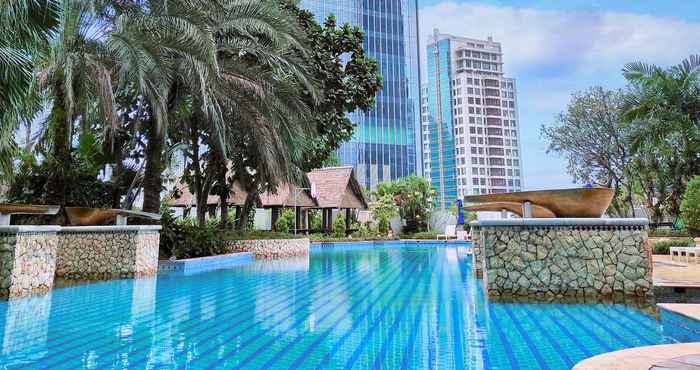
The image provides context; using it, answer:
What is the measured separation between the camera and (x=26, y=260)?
→ 714 centimetres

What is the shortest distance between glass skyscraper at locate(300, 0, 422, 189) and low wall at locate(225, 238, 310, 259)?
44560mm

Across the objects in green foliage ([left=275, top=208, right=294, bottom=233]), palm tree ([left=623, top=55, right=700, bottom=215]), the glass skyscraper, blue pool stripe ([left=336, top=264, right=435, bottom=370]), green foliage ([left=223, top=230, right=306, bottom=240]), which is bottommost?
blue pool stripe ([left=336, top=264, right=435, bottom=370])

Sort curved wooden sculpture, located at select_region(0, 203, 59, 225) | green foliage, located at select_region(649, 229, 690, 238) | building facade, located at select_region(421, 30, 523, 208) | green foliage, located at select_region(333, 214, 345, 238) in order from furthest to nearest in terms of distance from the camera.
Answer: building facade, located at select_region(421, 30, 523, 208), green foliage, located at select_region(333, 214, 345, 238), green foliage, located at select_region(649, 229, 690, 238), curved wooden sculpture, located at select_region(0, 203, 59, 225)

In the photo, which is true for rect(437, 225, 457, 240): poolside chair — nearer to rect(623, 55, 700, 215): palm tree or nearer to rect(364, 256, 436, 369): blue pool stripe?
rect(623, 55, 700, 215): palm tree

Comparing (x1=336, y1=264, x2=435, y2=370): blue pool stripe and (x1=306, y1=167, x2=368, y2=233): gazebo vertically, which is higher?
(x1=306, y1=167, x2=368, y2=233): gazebo

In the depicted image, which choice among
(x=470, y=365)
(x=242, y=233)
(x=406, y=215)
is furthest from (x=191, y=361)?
(x=406, y=215)

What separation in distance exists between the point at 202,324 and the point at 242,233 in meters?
11.5

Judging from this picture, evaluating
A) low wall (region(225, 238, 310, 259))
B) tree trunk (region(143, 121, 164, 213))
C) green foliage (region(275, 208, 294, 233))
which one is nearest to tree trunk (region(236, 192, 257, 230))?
low wall (region(225, 238, 310, 259))

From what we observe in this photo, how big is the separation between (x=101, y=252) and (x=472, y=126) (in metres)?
83.6

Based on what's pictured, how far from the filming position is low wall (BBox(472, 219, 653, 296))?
6379mm

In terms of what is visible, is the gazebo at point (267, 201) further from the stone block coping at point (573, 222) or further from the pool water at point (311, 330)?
the stone block coping at point (573, 222)

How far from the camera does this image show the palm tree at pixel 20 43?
5426 millimetres

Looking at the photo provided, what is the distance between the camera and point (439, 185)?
91.5m

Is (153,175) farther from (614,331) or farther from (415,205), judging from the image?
(415,205)
